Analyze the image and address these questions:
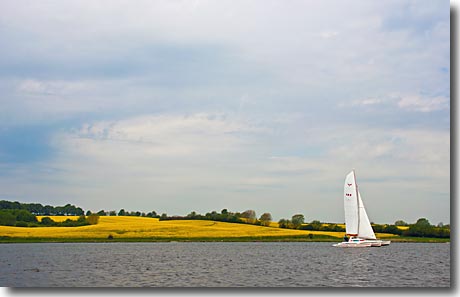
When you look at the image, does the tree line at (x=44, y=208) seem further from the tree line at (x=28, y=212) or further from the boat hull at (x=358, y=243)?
the boat hull at (x=358, y=243)

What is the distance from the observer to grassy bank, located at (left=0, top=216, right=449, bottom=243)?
19719 mm

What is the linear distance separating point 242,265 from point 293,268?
1.77m

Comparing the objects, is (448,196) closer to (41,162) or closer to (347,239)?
(41,162)

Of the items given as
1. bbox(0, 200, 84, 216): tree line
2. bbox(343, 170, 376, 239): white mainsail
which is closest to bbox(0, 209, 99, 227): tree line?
bbox(0, 200, 84, 216): tree line

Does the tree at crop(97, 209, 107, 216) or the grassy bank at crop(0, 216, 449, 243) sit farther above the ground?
the tree at crop(97, 209, 107, 216)

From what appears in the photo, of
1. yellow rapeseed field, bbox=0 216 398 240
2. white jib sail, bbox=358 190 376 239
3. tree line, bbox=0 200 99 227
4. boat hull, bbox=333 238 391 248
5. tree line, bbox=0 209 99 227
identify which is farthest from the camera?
boat hull, bbox=333 238 391 248

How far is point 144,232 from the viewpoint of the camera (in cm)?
2594

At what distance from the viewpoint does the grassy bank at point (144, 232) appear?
64.7 feet

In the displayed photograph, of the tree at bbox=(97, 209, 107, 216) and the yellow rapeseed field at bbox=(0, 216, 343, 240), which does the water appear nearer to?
the yellow rapeseed field at bbox=(0, 216, 343, 240)

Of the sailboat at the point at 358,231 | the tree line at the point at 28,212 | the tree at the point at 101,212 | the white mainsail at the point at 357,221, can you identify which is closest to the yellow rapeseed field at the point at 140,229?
the sailboat at the point at 358,231

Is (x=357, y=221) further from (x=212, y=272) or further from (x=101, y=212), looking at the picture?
(x=101, y=212)

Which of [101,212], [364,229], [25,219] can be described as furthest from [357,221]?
[25,219]

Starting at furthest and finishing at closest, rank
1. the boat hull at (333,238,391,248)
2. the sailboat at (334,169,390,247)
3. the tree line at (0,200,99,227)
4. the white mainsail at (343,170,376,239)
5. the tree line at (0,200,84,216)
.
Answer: the boat hull at (333,238,391,248)
the sailboat at (334,169,390,247)
the white mainsail at (343,170,376,239)
the tree line at (0,200,99,227)
the tree line at (0,200,84,216)

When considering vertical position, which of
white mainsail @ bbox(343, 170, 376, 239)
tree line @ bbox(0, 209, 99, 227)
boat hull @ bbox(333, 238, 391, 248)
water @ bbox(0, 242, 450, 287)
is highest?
white mainsail @ bbox(343, 170, 376, 239)
